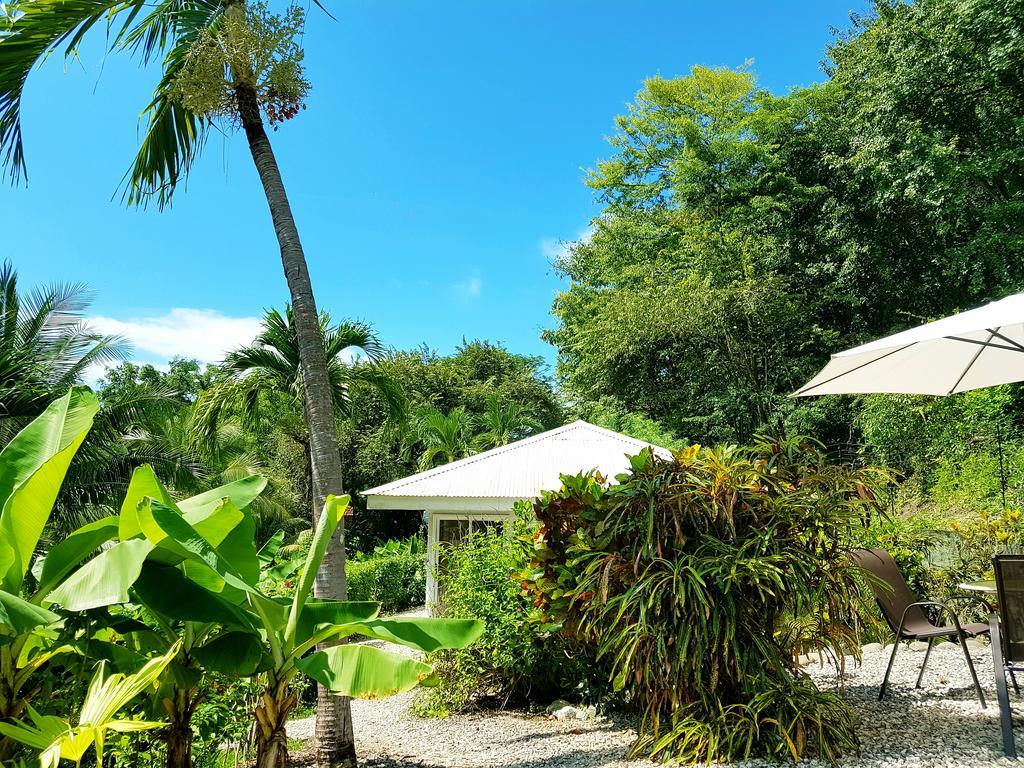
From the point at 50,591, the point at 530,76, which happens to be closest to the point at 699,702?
the point at 50,591

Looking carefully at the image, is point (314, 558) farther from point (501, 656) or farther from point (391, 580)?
point (391, 580)

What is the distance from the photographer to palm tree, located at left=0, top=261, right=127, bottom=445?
10.9 meters

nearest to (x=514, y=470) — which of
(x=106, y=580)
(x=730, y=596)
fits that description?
(x=730, y=596)

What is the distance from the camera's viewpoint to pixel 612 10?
18500 mm

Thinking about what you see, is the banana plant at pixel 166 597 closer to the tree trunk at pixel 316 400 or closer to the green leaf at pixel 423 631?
the green leaf at pixel 423 631

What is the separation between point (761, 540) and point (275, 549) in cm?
372

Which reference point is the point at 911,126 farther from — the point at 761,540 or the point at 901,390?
the point at 761,540

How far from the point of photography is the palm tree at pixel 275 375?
14.5m

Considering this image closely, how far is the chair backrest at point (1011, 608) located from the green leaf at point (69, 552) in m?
5.48

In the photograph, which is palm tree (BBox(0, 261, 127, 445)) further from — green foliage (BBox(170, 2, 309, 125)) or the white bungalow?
green foliage (BBox(170, 2, 309, 125))

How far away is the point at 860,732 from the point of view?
14.5 ft

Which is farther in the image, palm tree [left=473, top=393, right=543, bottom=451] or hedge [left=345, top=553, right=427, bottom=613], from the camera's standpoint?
palm tree [left=473, top=393, right=543, bottom=451]

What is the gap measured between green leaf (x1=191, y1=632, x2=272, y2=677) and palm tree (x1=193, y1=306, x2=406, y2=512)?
11.2 meters

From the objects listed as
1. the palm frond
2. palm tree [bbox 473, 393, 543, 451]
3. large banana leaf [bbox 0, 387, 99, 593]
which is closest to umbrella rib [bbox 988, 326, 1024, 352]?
large banana leaf [bbox 0, 387, 99, 593]
